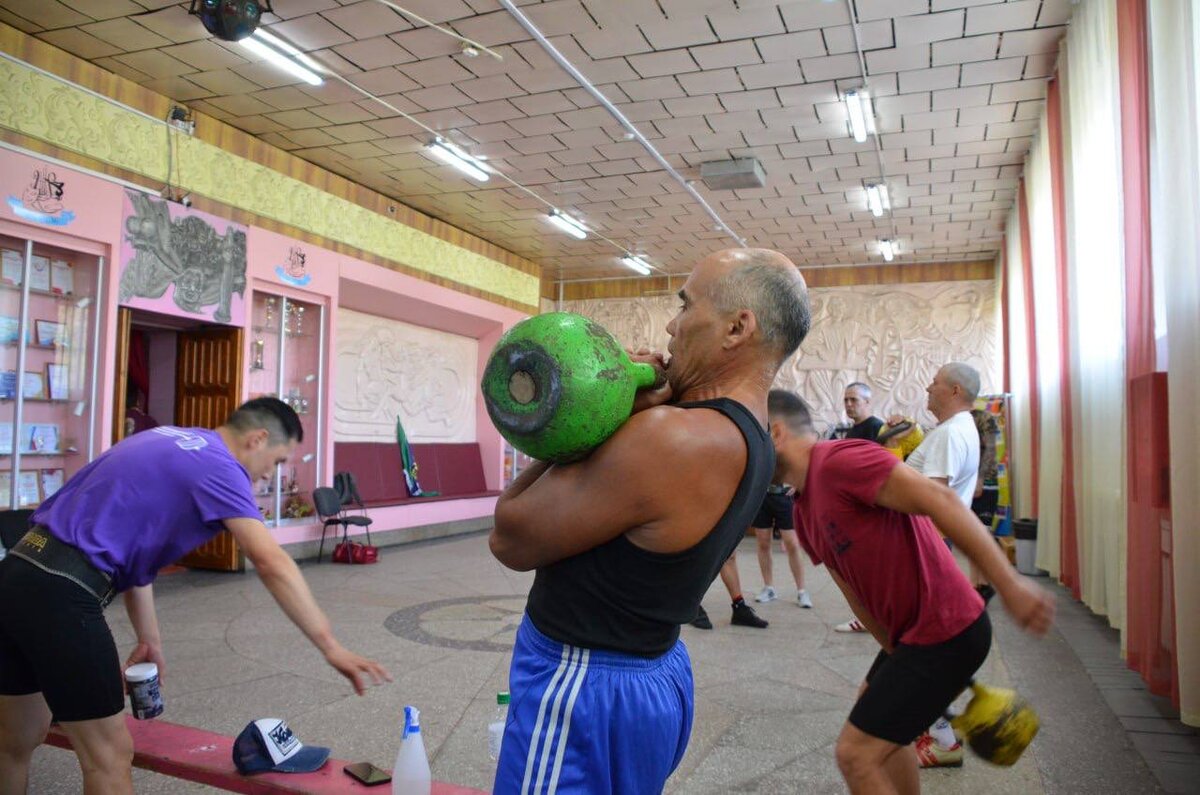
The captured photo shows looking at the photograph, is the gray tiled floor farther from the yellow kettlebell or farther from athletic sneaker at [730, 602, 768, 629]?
the yellow kettlebell

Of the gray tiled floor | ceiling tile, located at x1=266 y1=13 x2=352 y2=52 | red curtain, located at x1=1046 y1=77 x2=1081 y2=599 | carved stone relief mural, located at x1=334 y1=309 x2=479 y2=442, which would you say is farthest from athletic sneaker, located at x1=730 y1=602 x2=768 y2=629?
carved stone relief mural, located at x1=334 y1=309 x2=479 y2=442

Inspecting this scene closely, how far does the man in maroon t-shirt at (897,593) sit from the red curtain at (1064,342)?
4643mm

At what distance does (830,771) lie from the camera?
9.73ft

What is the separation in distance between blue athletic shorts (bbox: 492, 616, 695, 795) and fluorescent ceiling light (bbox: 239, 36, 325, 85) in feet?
19.0

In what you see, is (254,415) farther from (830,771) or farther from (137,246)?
(137,246)

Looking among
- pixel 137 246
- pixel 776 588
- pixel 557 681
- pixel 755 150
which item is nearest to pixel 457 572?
pixel 776 588

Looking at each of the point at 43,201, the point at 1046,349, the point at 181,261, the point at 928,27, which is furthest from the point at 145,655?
the point at 1046,349

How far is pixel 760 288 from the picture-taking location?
4.07 ft

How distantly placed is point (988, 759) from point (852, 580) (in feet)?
1.74

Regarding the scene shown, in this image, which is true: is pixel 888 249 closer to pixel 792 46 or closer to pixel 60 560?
pixel 792 46

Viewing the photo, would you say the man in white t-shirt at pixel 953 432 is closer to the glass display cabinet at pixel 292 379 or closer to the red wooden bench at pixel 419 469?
the glass display cabinet at pixel 292 379

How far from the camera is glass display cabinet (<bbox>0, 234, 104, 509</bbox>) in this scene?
18.4 feet

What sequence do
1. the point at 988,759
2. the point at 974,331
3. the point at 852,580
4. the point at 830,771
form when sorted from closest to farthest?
1. the point at 988,759
2. the point at 852,580
3. the point at 830,771
4. the point at 974,331

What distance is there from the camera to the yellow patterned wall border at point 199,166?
5762mm
